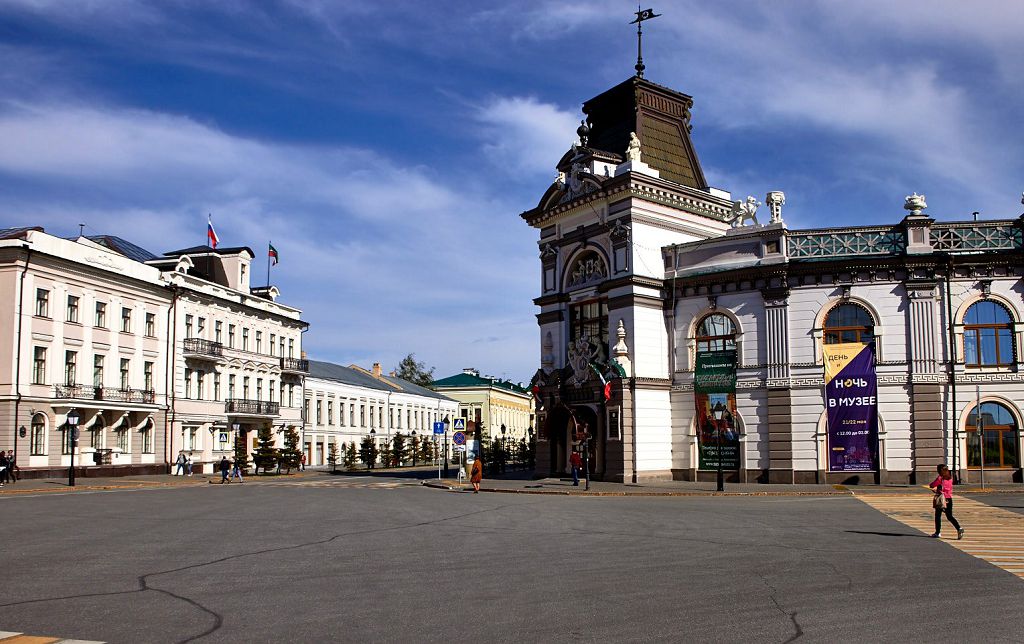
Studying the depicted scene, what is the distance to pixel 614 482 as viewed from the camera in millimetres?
38281

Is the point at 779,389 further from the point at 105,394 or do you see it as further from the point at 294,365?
the point at 294,365

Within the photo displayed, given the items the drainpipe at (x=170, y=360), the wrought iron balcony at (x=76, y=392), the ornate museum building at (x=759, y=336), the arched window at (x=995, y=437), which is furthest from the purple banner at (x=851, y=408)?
the drainpipe at (x=170, y=360)

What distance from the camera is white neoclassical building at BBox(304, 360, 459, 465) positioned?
241 ft

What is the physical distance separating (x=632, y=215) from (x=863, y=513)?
751 inches

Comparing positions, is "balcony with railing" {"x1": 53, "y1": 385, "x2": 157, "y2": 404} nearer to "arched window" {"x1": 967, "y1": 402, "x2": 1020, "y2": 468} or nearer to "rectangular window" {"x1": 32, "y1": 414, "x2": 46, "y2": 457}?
"rectangular window" {"x1": 32, "y1": 414, "x2": 46, "y2": 457}

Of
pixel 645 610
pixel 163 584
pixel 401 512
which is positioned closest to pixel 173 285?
pixel 401 512

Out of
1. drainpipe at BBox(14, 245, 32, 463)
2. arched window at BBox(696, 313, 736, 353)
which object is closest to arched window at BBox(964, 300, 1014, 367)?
arched window at BBox(696, 313, 736, 353)

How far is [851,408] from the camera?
35.3 metres

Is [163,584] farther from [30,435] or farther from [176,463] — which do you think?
[176,463]

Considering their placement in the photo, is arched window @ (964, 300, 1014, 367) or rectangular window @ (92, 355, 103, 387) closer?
arched window @ (964, 300, 1014, 367)

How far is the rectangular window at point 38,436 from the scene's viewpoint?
43.5m

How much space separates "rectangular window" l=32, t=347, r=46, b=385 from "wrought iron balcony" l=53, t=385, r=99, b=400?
777 mm

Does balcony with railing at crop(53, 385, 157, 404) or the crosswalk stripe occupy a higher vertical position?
balcony with railing at crop(53, 385, 157, 404)

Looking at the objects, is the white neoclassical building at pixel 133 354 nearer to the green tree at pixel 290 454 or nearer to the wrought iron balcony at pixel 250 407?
the wrought iron balcony at pixel 250 407
